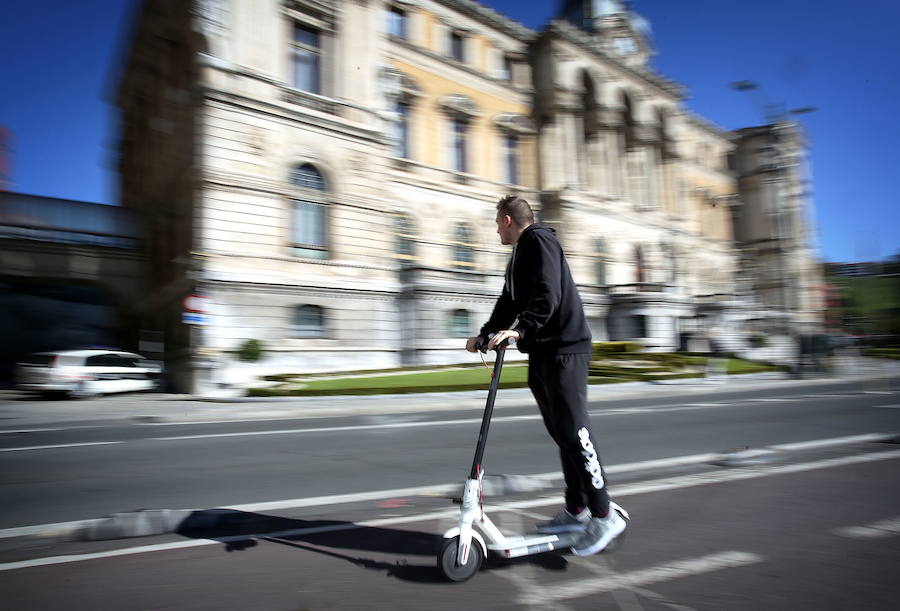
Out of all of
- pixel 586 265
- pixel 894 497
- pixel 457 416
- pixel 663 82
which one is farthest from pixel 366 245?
pixel 663 82

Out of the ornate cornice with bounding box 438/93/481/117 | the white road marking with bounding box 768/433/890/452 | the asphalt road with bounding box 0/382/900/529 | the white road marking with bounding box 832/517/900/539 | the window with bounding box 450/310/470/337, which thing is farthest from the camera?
the ornate cornice with bounding box 438/93/481/117

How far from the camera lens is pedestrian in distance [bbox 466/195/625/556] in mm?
3287

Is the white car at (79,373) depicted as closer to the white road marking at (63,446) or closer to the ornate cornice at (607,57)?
the white road marking at (63,446)

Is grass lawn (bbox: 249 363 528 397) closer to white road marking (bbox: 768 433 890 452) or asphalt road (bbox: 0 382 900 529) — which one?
asphalt road (bbox: 0 382 900 529)

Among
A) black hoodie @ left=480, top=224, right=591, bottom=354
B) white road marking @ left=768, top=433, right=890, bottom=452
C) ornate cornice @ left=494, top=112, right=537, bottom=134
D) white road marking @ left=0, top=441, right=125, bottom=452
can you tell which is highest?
ornate cornice @ left=494, top=112, right=537, bottom=134

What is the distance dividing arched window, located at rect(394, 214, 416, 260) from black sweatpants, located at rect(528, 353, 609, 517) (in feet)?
88.2

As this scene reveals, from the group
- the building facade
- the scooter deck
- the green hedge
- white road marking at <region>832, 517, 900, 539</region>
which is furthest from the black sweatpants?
the green hedge

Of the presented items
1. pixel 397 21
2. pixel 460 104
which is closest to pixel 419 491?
pixel 460 104

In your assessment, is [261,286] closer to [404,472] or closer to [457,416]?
[457,416]

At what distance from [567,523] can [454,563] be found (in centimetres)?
85

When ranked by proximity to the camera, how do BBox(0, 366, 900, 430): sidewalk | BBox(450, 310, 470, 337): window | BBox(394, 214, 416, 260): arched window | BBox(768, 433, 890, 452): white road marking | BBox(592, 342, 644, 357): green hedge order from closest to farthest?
BBox(768, 433, 890, 452): white road marking < BBox(0, 366, 900, 430): sidewalk < BBox(450, 310, 470, 337): window < BBox(592, 342, 644, 357): green hedge < BBox(394, 214, 416, 260): arched window

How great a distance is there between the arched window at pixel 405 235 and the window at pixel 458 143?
490cm

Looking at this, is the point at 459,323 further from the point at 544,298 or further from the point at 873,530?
the point at 544,298

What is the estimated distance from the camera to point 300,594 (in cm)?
282
